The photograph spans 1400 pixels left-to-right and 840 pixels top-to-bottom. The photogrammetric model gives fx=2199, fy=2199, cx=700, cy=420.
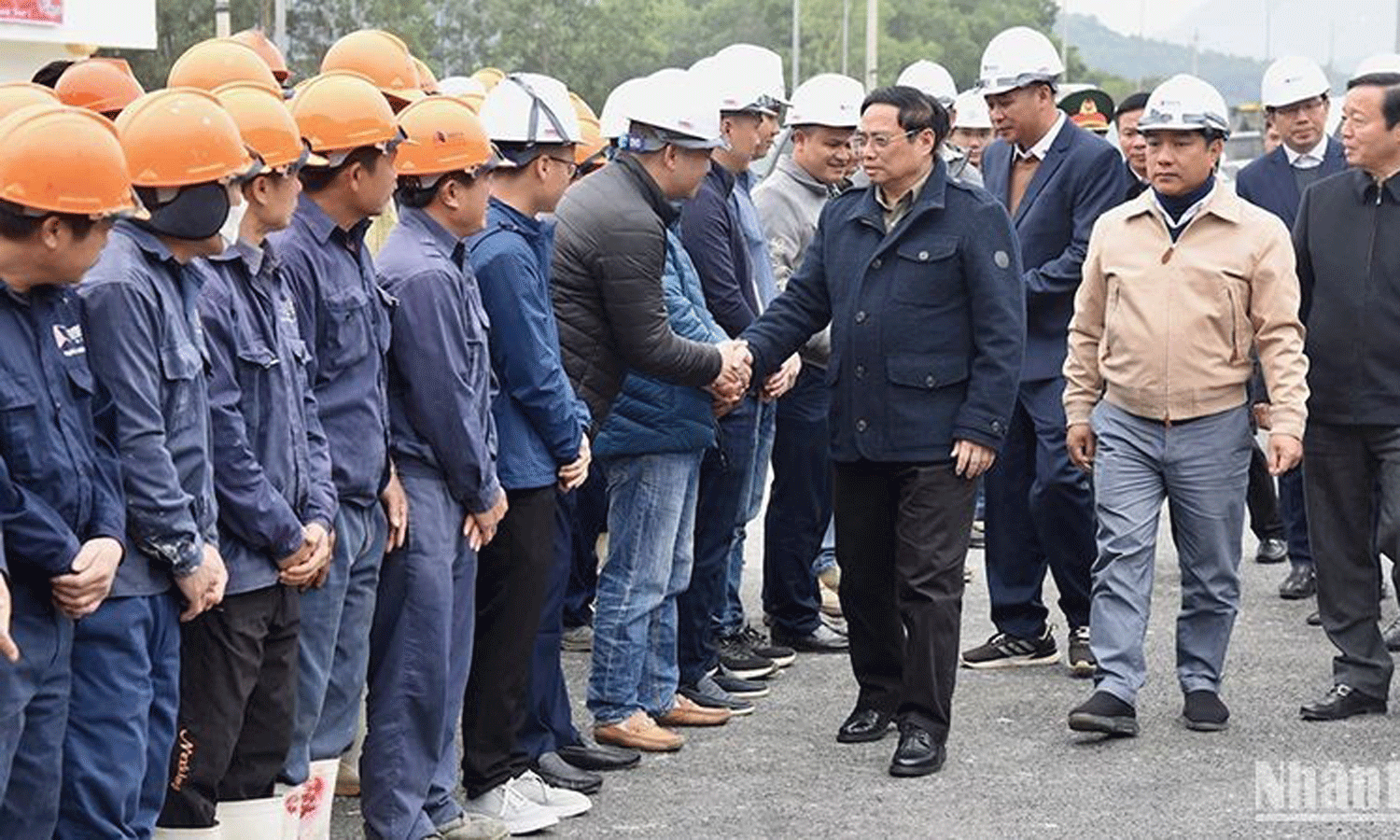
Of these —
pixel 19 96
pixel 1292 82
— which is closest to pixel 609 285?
pixel 19 96

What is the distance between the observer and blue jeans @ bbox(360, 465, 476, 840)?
19.1ft

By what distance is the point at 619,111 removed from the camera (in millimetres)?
7406

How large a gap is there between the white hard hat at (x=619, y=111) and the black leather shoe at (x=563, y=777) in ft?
6.75

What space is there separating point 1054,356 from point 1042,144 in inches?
34.1

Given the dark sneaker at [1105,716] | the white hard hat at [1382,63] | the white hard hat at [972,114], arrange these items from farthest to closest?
1. the white hard hat at [972,114]
2. the white hard hat at [1382,63]
3. the dark sneaker at [1105,716]

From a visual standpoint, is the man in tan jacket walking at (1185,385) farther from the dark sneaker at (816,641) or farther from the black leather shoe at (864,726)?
the dark sneaker at (816,641)

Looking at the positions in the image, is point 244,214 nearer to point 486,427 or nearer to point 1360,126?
point 486,427

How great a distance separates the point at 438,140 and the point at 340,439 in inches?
35.8

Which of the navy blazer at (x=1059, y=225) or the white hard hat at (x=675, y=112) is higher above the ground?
the white hard hat at (x=675, y=112)

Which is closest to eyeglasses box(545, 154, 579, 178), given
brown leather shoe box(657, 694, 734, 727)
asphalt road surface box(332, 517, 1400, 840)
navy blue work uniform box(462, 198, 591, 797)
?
navy blue work uniform box(462, 198, 591, 797)

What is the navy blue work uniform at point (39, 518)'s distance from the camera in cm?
416

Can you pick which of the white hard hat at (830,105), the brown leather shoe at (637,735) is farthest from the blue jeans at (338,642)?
the white hard hat at (830,105)

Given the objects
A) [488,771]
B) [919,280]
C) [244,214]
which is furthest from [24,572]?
[919,280]

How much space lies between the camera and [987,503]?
8898 mm
